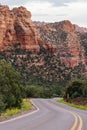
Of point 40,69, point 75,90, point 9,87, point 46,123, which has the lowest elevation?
point 75,90

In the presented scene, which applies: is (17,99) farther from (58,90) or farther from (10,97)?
(58,90)

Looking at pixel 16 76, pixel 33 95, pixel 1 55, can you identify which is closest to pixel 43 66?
pixel 1 55

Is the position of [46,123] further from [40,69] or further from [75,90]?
[40,69]

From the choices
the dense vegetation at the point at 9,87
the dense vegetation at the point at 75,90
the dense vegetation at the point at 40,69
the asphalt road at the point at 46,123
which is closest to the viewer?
the asphalt road at the point at 46,123

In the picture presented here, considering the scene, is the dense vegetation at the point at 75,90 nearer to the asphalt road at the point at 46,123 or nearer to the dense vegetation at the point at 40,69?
the dense vegetation at the point at 40,69

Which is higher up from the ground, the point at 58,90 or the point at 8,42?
the point at 8,42

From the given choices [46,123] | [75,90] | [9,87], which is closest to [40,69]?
[75,90]

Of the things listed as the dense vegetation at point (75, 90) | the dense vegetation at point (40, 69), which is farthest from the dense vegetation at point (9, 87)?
the dense vegetation at point (40, 69)

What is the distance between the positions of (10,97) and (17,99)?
509 cm

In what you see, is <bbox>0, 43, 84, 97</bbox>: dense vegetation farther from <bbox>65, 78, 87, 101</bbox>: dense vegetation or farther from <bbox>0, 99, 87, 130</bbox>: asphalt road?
<bbox>0, 99, 87, 130</bbox>: asphalt road

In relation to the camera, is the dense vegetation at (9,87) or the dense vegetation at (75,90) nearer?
the dense vegetation at (9,87)

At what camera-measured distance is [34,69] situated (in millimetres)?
177875

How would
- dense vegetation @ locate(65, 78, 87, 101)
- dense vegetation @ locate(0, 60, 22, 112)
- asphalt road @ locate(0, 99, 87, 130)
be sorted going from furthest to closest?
1. dense vegetation @ locate(65, 78, 87, 101)
2. dense vegetation @ locate(0, 60, 22, 112)
3. asphalt road @ locate(0, 99, 87, 130)

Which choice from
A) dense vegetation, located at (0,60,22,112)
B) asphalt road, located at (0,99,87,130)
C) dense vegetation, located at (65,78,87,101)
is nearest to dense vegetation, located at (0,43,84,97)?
dense vegetation, located at (65,78,87,101)
